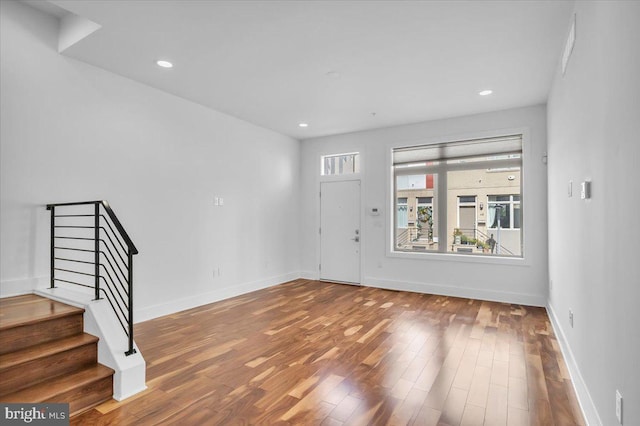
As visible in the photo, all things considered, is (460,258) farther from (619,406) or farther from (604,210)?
(619,406)

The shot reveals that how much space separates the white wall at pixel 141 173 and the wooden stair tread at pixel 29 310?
1.03ft

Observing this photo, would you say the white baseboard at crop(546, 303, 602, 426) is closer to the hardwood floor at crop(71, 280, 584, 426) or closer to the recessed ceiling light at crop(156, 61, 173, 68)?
the hardwood floor at crop(71, 280, 584, 426)

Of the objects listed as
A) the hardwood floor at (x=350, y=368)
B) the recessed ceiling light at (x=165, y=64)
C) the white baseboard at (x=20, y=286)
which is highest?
the recessed ceiling light at (x=165, y=64)

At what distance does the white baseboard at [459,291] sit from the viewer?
4964mm

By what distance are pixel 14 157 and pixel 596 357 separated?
4.81 meters

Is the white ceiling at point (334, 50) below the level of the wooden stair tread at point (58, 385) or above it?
above

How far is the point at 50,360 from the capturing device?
2.31 meters

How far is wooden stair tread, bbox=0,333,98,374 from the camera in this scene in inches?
85.1

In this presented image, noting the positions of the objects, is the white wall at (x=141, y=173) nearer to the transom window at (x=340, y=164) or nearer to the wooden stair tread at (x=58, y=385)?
the transom window at (x=340, y=164)

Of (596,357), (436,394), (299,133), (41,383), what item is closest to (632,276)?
(596,357)

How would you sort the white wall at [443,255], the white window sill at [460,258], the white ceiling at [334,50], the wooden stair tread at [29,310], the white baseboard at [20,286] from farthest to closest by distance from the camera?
the white window sill at [460,258] → the white wall at [443,255] → the white baseboard at [20,286] → the white ceiling at [334,50] → the wooden stair tread at [29,310]

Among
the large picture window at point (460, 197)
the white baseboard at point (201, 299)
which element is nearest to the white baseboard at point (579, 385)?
the large picture window at point (460, 197)

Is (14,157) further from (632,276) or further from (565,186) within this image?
(565,186)

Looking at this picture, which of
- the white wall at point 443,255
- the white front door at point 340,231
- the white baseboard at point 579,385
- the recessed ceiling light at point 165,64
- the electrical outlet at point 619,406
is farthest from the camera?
the white front door at point 340,231
